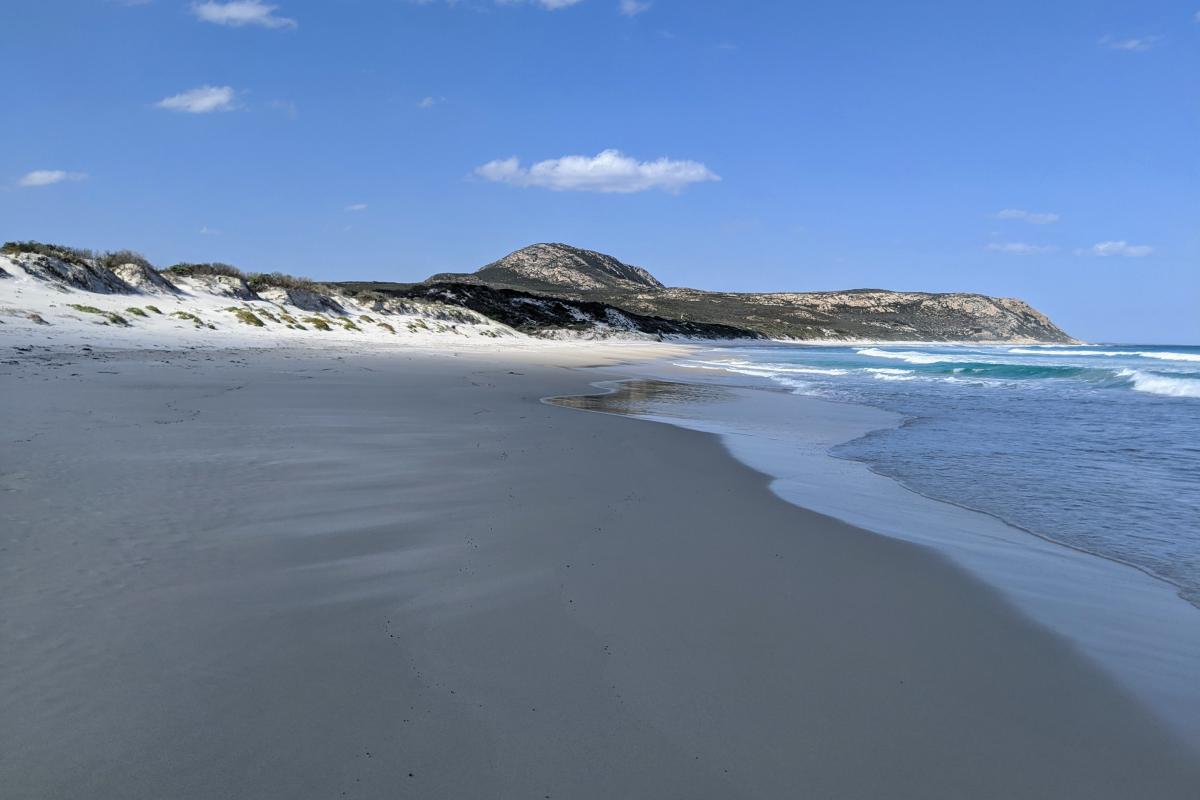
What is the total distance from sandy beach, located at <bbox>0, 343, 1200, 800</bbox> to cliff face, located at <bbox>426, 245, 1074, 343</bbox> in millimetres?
83493

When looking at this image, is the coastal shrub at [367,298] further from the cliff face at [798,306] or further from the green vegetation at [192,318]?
the cliff face at [798,306]

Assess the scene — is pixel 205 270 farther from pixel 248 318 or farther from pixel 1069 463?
pixel 1069 463

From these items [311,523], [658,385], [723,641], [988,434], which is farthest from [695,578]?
[658,385]

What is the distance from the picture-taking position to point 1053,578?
11.9 feet

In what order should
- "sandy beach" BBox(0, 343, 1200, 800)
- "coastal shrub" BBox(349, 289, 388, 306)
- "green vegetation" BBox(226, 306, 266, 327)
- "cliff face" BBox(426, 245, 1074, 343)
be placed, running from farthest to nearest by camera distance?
"cliff face" BBox(426, 245, 1074, 343)
"coastal shrub" BBox(349, 289, 388, 306)
"green vegetation" BBox(226, 306, 266, 327)
"sandy beach" BBox(0, 343, 1200, 800)

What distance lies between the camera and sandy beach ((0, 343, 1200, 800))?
1.81 m

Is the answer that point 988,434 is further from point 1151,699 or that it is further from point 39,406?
point 39,406

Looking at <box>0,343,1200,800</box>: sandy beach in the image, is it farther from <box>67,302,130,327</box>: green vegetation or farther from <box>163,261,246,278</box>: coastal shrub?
<box>163,261,246,278</box>: coastal shrub

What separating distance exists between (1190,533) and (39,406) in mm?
Result: 9102

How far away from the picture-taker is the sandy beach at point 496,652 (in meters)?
1.81

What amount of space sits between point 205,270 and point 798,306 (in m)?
102

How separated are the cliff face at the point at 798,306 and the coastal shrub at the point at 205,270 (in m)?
59.7

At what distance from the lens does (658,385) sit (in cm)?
1661

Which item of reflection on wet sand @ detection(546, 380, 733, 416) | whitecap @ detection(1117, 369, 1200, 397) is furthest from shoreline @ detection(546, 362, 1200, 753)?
whitecap @ detection(1117, 369, 1200, 397)
